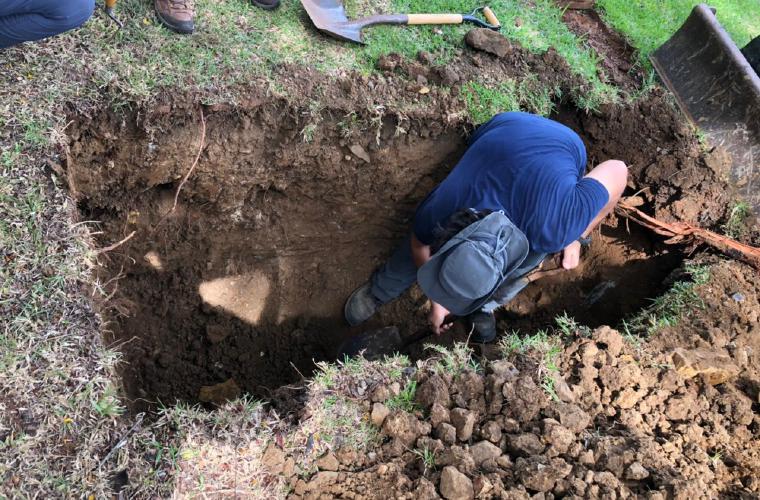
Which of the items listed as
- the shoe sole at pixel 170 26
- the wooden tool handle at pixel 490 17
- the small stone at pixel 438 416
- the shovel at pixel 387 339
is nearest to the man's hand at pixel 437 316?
the shovel at pixel 387 339

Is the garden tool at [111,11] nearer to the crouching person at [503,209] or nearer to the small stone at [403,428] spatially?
the crouching person at [503,209]

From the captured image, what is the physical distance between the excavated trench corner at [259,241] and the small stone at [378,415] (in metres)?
1.26

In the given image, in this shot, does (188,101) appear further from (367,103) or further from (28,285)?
(28,285)

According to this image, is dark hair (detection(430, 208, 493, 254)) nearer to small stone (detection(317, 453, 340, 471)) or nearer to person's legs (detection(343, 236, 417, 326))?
person's legs (detection(343, 236, 417, 326))

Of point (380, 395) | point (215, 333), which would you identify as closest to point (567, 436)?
point (380, 395)

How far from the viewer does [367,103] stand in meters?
2.99

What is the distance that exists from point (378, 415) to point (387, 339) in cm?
123

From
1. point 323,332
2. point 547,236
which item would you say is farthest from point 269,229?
point 547,236

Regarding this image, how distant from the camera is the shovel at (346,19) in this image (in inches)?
122

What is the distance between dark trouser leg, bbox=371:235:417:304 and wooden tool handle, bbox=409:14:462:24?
1.28m

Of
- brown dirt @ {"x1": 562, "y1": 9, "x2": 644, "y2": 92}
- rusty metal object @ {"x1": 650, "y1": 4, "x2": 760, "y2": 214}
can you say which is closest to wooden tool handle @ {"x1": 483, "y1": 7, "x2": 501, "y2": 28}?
brown dirt @ {"x1": 562, "y1": 9, "x2": 644, "y2": 92}

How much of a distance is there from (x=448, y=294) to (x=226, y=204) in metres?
1.50

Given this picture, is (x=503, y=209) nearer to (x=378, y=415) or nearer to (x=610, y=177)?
(x=610, y=177)

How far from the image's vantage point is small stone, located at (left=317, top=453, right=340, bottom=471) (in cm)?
206
